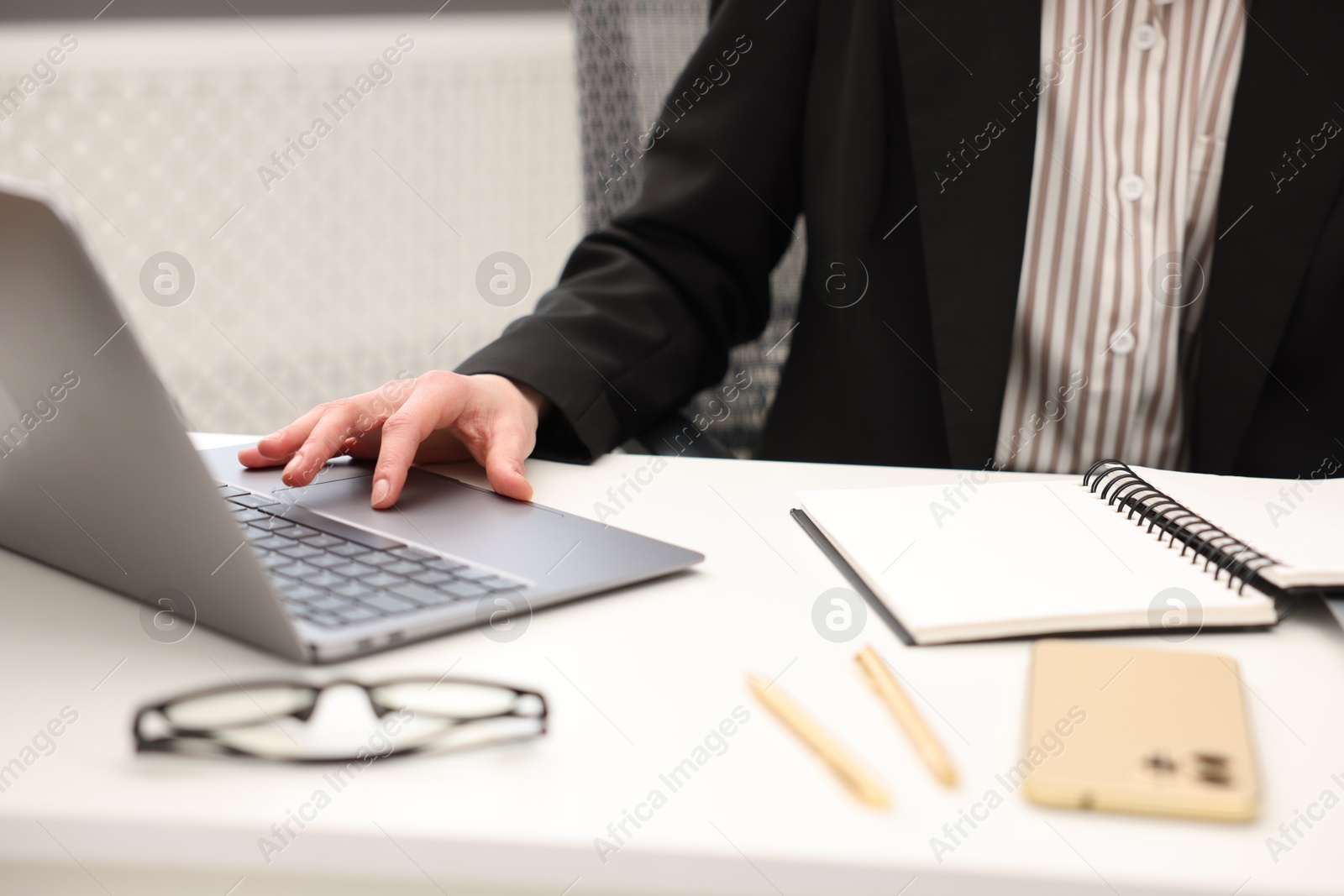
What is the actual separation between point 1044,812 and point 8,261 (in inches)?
15.1

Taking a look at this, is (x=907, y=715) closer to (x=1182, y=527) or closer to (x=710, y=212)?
(x=1182, y=527)

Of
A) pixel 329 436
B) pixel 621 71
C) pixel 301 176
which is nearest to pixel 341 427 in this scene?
pixel 329 436

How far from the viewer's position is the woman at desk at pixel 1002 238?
0.82 metres

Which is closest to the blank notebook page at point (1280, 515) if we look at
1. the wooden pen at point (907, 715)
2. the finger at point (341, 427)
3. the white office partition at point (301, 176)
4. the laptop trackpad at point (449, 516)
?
the wooden pen at point (907, 715)

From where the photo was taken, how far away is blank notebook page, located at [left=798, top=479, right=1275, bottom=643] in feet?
1.48

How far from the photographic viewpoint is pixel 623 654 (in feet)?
1.41

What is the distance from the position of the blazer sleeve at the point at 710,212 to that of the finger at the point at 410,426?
0.22 meters

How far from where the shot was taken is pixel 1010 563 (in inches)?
19.9

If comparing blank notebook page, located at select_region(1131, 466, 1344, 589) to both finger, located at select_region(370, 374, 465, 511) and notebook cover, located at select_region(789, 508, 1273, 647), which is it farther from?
finger, located at select_region(370, 374, 465, 511)

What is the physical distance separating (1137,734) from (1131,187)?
637 mm

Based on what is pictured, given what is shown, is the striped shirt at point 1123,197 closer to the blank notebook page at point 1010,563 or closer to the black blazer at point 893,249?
the black blazer at point 893,249

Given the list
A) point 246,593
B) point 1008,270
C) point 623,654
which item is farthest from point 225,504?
point 1008,270

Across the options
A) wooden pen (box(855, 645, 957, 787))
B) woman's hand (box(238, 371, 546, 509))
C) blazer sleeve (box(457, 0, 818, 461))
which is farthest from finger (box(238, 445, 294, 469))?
wooden pen (box(855, 645, 957, 787))

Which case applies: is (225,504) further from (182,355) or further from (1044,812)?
(182,355)
